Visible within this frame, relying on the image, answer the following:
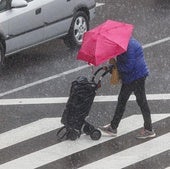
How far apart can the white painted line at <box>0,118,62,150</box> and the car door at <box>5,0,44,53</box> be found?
8.22 ft

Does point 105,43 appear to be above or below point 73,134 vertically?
above

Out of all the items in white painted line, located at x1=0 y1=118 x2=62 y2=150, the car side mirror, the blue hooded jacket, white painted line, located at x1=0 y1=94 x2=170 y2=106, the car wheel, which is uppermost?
the blue hooded jacket

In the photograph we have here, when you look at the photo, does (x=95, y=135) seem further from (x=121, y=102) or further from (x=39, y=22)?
(x=39, y=22)

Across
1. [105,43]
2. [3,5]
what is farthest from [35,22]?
[105,43]

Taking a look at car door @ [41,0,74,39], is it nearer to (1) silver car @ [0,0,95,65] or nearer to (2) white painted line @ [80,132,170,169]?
(1) silver car @ [0,0,95,65]

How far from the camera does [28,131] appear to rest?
10898mm

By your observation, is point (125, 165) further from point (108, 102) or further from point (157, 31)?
point (157, 31)

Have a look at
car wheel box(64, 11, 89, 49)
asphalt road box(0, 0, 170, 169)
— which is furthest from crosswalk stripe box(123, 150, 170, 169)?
car wheel box(64, 11, 89, 49)

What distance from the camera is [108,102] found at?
11.9 meters

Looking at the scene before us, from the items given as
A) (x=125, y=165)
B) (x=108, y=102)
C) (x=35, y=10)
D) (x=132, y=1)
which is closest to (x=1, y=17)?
(x=35, y=10)

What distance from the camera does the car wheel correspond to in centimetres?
1474

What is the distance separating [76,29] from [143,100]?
481cm

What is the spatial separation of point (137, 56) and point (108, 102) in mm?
2019

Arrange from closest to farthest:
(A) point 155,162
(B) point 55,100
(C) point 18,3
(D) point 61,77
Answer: (A) point 155,162, (B) point 55,100, (D) point 61,77, (C) point 18,3
